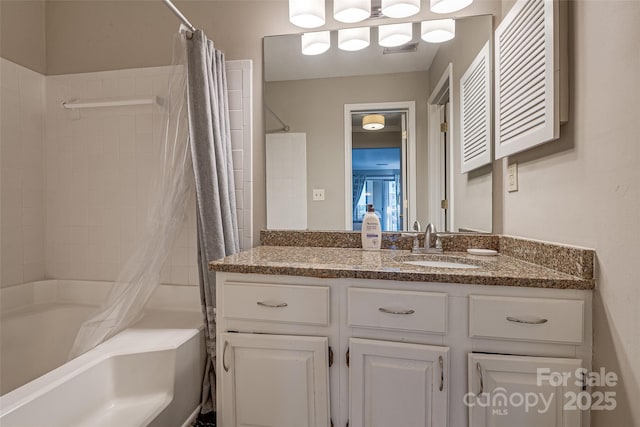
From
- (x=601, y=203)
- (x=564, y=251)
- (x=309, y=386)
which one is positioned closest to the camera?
(x=601, y=203)

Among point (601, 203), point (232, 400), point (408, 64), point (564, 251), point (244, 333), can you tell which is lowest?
point (232, 400)

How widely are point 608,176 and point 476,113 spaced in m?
0.81

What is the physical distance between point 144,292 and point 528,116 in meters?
1.78

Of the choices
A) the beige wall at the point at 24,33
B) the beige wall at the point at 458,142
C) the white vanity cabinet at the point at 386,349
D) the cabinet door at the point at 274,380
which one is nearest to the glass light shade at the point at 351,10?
the beige wall at the point at 458,142

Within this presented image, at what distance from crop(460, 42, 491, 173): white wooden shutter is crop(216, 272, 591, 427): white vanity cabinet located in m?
0.79

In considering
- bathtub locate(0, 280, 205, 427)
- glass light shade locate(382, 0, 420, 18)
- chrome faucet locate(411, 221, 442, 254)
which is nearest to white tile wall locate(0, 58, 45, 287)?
bathtub locate(0, 280, 205, 427)

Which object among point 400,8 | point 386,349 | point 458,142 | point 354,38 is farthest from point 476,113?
point 386,349

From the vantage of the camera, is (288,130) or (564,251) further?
(288,130)

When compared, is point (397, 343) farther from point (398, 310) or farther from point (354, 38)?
point (354, 38)

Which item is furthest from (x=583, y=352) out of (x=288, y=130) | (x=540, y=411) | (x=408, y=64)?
(x=288, y=130)

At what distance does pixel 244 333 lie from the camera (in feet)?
4.08

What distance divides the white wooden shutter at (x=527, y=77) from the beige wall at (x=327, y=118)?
0.40 meters

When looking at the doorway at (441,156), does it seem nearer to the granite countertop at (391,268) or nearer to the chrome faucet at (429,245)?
the chrome faucet at (429,245)

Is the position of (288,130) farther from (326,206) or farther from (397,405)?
(397,405)
